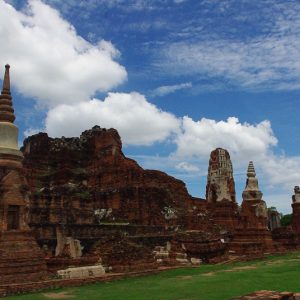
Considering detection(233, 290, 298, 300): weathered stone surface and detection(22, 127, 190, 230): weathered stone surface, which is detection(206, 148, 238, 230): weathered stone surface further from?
detection(233, 290, 298, 300): weathered stone surface

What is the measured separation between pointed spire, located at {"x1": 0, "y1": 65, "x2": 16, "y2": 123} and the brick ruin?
4 centimetres

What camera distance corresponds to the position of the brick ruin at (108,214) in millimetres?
16375

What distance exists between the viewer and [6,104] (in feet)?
57.6

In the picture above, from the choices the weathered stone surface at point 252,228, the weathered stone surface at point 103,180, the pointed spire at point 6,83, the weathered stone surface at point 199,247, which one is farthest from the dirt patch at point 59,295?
the weathered stone surface at point 103,180

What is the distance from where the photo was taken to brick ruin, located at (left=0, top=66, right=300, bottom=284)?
53.7ft

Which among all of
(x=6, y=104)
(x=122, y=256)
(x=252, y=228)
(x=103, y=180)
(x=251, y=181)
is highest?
(x=103, y=180)

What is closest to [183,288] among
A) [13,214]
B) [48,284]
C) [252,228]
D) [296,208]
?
[48,284]

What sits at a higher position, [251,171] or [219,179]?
[219,179]

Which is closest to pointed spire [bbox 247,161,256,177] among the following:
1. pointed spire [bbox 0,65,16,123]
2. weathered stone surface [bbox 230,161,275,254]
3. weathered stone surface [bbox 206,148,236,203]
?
weathered stone surface [bbox 230,161,275,254]

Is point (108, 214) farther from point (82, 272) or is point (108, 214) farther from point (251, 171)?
point (82, 272)

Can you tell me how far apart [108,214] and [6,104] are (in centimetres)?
3369

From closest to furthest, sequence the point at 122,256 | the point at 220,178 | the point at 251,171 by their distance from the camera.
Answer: the point at 122,256
the point at 251,171
the point at 220,178

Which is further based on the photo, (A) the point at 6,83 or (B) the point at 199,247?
(B) the point at 199,247

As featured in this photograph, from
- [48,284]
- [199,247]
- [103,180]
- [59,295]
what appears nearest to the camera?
[59,295]
